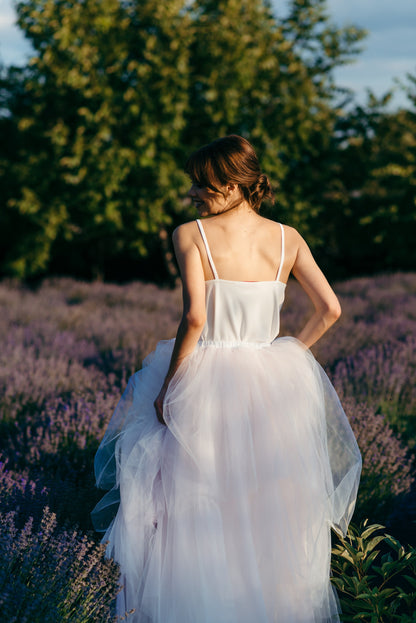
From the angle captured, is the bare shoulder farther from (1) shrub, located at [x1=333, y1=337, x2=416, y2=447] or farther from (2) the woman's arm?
(1) shrub, located at [x1=333, y1=337, x2=416, y2=447]

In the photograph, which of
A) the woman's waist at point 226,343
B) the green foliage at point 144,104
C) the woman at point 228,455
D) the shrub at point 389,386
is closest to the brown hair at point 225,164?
the woman at point 228,455

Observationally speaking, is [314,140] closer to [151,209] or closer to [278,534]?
[151,209]

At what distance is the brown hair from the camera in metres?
2.00

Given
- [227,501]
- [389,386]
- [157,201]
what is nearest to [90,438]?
[227,501]

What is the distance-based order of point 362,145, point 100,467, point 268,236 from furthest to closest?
point 362,145 < point 100,467 < point 268,236

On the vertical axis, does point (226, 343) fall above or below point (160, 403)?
above

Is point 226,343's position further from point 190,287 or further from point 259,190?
point 259,190

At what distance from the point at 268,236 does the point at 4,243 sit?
44.3 ft

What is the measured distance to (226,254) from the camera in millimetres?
2057

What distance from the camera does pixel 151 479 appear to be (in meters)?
2.05

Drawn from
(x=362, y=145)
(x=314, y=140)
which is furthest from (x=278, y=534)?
(x=362, y=145)

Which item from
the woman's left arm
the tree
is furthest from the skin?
the tree

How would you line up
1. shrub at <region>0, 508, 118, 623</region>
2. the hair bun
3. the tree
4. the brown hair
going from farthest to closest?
1. the tree
2. the hair bun
3. the brown hair
4. shrub at <region>0, 508, 118, 623</region>

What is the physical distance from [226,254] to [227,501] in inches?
37.1
